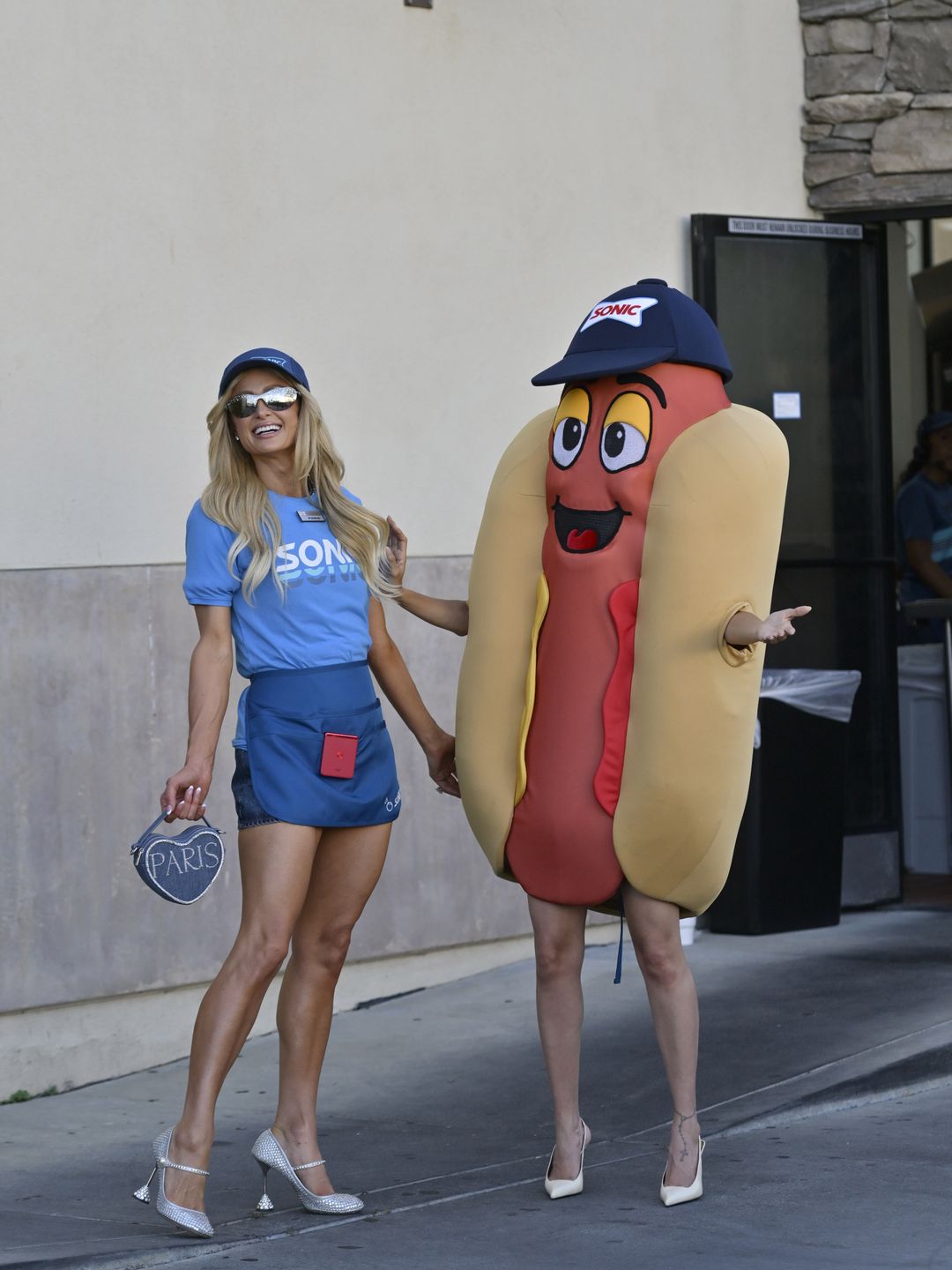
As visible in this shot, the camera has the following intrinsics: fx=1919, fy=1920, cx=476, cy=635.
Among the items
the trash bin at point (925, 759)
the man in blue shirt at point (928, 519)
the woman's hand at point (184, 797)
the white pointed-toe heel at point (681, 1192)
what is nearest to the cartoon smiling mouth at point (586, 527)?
the woman's hand at point (184, 797)

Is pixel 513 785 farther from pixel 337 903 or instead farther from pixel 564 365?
pixel 564 365

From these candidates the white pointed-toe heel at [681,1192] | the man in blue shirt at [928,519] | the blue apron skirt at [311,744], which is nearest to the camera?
the blue apron skirt at [311,744]

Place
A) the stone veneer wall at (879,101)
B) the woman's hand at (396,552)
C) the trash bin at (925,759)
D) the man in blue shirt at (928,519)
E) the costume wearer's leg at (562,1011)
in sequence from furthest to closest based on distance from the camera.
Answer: the man in blue shirt at (928,519), the trash bin at (925,759), the stone veneer wall at (879,101), the woman's hand at (396,552), the costume wearer's leg at (562,1011)

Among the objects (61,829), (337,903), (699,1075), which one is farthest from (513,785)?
(61,829)

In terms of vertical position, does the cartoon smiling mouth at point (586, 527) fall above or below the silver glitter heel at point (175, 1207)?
above

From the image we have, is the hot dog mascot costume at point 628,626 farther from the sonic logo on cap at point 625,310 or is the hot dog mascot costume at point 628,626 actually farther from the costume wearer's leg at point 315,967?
the costume wearer's leg at point 315,967

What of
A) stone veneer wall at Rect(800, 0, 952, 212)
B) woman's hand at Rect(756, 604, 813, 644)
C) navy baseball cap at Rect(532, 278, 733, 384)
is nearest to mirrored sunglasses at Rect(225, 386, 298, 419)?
navy baseball cap at Rect(532, 278, 733, 384)

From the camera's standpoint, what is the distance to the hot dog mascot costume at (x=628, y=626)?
4.37m

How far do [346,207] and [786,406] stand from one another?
2123 millimetres

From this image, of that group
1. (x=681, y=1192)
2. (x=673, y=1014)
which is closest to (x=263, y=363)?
(x=673, y=1014)

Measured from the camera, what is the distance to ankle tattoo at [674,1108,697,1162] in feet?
14.6

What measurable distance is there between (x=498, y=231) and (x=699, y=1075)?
3147 mm

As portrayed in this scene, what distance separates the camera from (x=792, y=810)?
7301 mm

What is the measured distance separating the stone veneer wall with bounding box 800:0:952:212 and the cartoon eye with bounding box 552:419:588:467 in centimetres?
351
